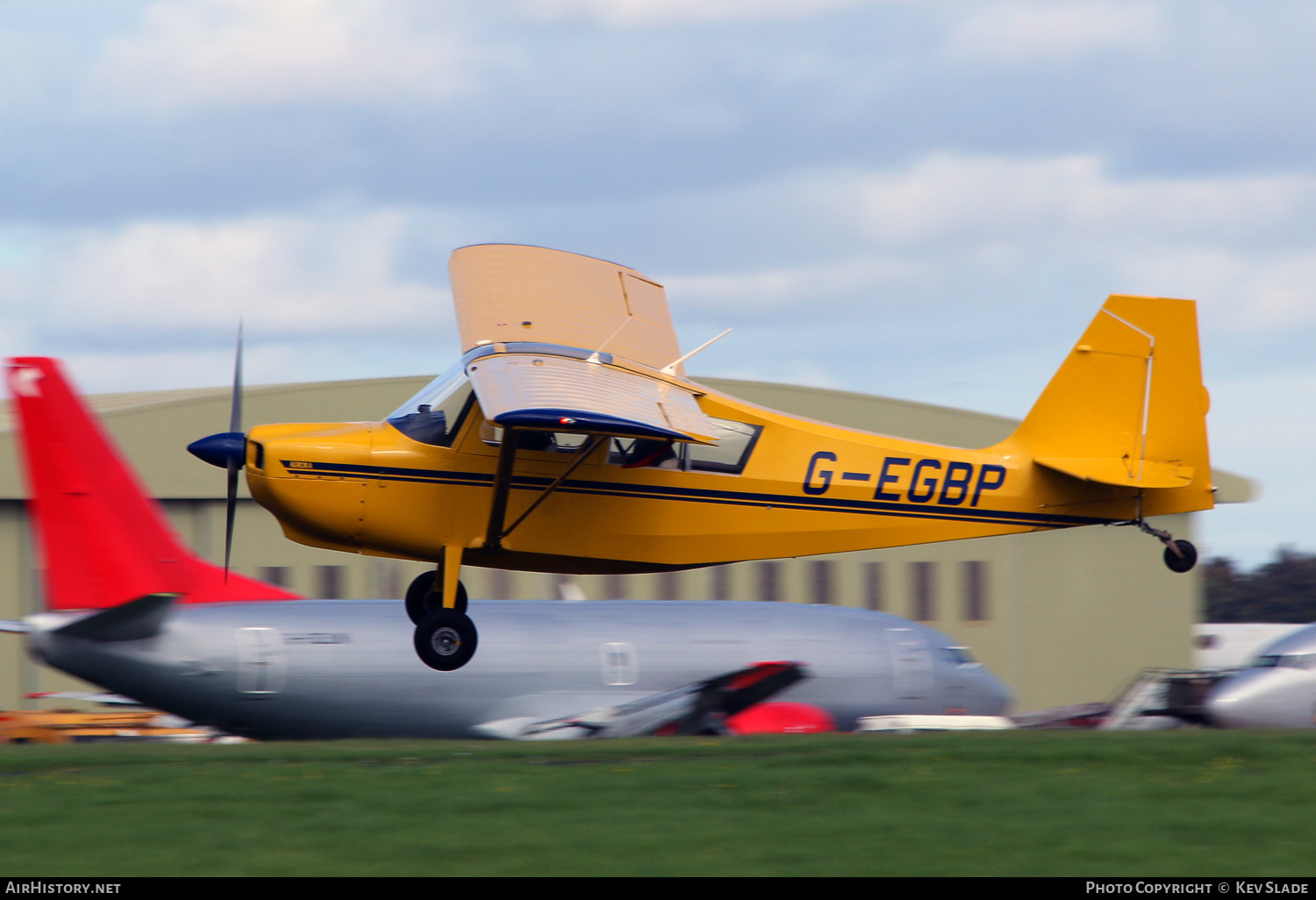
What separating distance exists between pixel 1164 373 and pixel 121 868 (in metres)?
9.43

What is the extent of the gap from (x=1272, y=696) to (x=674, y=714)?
8.71 m

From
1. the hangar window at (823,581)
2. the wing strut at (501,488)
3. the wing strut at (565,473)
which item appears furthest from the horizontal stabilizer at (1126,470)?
the hangar window at (823,581)

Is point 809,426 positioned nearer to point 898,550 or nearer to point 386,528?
point 386,528

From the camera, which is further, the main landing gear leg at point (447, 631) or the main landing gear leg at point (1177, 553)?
the main landing gear leg at point (1177, 553)

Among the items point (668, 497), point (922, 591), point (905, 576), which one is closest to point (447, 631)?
point (668, 497)

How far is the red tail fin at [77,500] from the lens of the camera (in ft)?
59.9

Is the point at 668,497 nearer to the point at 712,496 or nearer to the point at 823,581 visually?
the point at 712,496

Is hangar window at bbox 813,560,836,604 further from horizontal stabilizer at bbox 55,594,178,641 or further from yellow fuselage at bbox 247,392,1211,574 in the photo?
yellow fuselage at bbox 247,392,1211,574

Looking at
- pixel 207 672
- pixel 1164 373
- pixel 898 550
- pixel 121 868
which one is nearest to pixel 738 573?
pixel 898 550

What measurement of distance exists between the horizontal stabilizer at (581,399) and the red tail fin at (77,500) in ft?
33.0

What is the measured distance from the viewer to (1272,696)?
1948 cm

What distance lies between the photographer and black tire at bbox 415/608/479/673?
10805 mm

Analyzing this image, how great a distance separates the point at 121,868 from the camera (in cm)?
939

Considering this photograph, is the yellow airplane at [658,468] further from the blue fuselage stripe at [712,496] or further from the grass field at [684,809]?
the grass field at [684,809]
